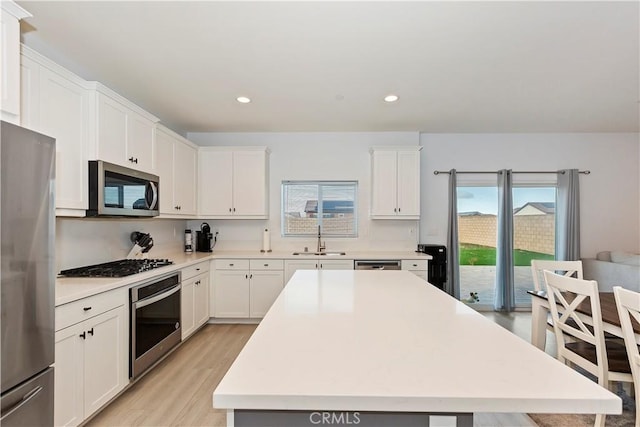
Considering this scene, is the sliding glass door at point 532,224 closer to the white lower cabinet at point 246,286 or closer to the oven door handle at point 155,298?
the white lower cabinet at point 246,286

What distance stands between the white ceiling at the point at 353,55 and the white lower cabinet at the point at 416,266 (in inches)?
71.0

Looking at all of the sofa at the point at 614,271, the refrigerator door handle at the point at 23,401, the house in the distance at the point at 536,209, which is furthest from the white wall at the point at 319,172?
the refrigerator door handle at the point at 23,401

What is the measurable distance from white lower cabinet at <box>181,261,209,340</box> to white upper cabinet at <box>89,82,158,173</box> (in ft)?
3.92

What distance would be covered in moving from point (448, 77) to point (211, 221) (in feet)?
11.7

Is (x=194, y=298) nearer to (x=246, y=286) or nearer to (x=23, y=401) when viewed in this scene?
(x=246, y=286)

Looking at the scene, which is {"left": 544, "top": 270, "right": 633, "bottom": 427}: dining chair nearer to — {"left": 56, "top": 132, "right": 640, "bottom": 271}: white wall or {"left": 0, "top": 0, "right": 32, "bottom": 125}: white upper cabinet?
{"left": 56, "top": 132, "right": 640, "bottom": 271}: white wall

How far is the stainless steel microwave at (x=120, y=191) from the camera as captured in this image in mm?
2301

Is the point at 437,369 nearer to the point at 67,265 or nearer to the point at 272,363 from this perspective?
the point at 272,363

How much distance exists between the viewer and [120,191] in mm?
2545

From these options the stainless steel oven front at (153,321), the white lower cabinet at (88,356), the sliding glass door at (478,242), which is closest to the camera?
the white lower cabinet at (88,356)

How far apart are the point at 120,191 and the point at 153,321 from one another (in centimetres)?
112

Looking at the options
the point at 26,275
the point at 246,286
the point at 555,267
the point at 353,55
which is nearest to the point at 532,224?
the point at 555,267

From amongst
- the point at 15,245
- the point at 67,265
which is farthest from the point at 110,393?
the point at 15,245

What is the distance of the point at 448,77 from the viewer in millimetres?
2789
